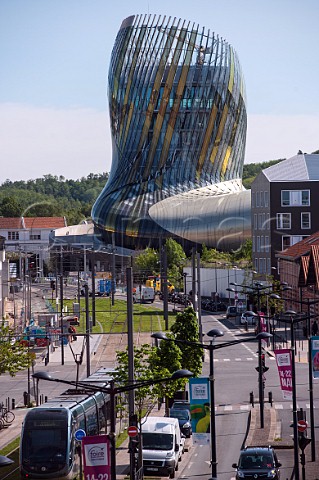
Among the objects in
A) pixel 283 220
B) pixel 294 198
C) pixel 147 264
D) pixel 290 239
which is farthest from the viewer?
pixel 147 264

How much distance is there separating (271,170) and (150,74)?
191ft

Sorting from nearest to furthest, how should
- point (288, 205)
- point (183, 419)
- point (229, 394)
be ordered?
point (183, 419) → point (229, 394) → point (288, 205)

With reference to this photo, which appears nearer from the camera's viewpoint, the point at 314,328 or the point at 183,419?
the point at 183,419

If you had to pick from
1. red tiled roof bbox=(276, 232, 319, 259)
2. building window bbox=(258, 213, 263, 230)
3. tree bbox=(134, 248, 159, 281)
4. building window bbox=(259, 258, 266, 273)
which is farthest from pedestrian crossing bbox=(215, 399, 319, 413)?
tree bbox=(134, 248, 159, 281)

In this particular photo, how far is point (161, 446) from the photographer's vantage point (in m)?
35.7

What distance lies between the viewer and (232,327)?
3364 inches

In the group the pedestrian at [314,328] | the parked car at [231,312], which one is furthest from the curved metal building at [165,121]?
the pedestrian at [314,328]

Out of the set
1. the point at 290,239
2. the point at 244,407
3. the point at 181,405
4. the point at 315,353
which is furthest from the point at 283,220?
the point at 315,353

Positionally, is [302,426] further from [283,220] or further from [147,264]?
[147,264]

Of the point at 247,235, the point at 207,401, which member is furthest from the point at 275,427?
the point at 247,235

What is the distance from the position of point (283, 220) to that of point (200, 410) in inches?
2942

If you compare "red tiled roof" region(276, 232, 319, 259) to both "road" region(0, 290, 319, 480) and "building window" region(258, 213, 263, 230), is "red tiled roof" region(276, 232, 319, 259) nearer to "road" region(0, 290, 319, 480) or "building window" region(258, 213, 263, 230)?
"road" region(0, 290, 319, 480)

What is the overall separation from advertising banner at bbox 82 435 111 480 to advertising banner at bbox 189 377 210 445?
5.20 meters

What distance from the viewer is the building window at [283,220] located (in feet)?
344
